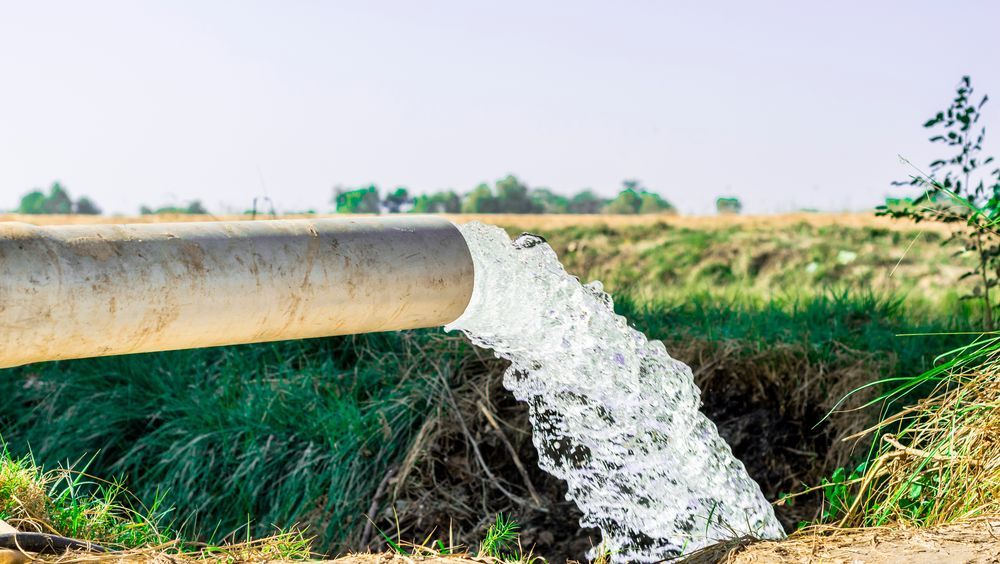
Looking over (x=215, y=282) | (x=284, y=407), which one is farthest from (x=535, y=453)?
(x=215, y=282)

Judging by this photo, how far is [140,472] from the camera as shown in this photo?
15.3 feet

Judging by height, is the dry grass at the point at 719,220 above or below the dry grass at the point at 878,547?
above

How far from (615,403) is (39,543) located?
194 centimetres

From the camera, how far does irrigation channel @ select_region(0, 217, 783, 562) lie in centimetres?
234

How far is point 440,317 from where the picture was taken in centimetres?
298

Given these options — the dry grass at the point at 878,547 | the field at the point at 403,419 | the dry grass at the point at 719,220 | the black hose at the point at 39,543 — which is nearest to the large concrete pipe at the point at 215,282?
the black hose at the point at 39,543

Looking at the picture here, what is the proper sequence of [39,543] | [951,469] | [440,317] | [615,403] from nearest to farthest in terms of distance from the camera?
[39,543], [951,469], [440,317], [615,403]

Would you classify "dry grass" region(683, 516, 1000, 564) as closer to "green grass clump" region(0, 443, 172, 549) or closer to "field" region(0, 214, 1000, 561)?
"field" region(0, 214, 1000, 561)

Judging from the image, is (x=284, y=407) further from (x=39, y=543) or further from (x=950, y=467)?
(x=950, y=467)

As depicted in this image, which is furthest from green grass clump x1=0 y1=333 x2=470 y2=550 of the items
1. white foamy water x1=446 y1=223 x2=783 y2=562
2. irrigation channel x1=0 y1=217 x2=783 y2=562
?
white foamy water x1=446 y1=223 x2=783 y2=562

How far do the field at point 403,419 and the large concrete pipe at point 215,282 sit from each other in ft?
4.28

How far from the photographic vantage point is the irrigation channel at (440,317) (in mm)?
2342

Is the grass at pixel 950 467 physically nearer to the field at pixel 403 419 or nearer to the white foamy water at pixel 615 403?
the white foamy water at pixel 615 403

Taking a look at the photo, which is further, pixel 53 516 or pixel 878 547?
pixel 53 516
